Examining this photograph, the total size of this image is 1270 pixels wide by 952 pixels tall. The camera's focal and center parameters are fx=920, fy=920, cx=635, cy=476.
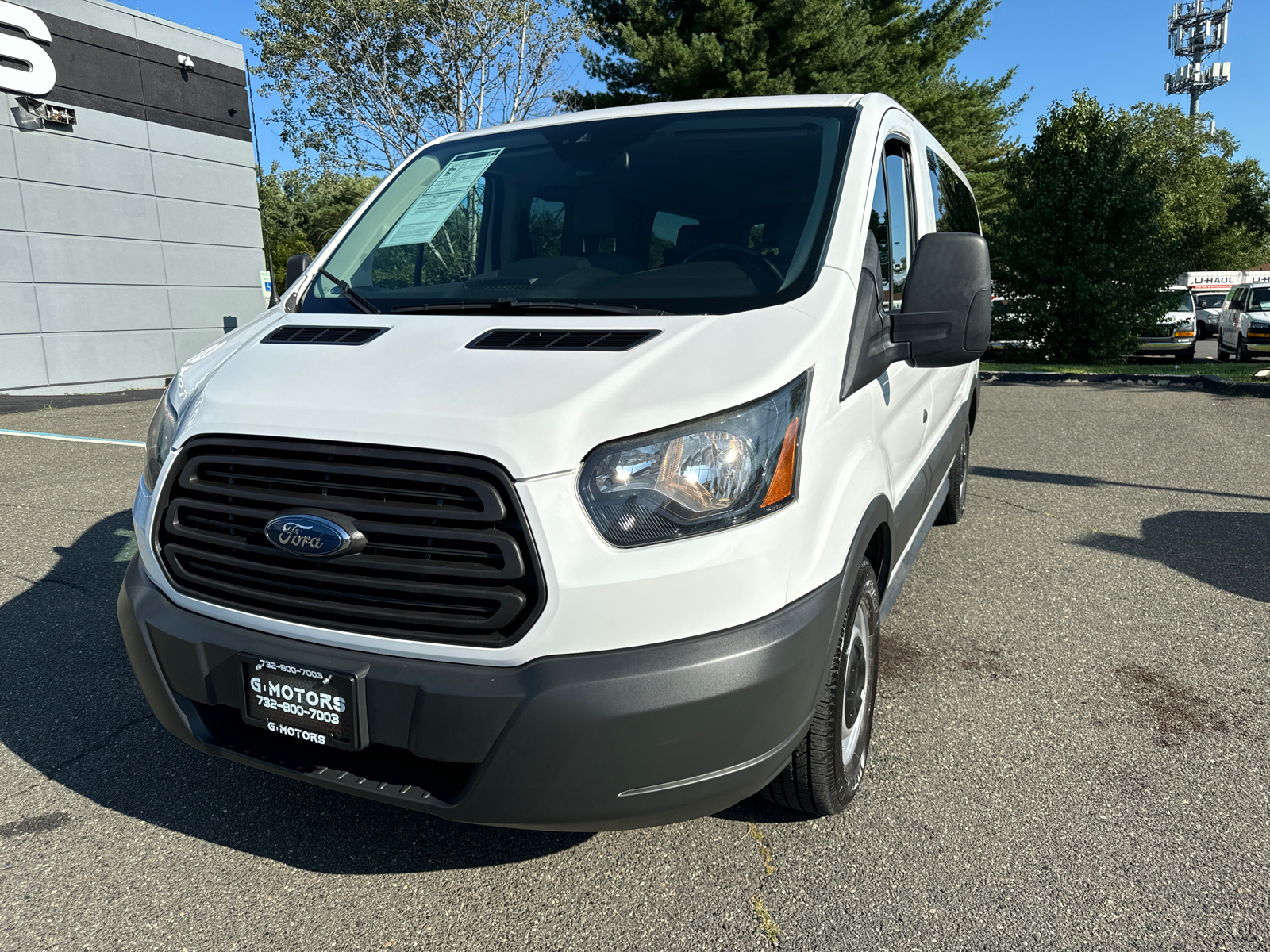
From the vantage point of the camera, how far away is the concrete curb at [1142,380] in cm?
1266

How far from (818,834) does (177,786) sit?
1.92m

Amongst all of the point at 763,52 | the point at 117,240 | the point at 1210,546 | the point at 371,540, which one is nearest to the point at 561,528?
the point at 371,540

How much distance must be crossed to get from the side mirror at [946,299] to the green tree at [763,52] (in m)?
17.0

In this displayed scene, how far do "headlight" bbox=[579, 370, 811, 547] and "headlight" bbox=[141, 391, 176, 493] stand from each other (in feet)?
3.90

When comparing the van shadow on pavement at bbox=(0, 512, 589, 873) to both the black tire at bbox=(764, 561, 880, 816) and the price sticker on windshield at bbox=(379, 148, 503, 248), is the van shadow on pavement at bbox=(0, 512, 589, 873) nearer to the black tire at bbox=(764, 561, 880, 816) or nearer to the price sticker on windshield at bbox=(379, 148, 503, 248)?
the black tire at bbox=(764, 561, 880, 816)

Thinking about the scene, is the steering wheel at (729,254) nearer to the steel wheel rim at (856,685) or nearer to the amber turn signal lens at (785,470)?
the amber turn signal lens at (785,470)

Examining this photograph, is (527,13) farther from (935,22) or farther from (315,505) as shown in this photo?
(315,505)

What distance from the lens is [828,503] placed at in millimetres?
2203

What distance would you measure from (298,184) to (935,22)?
3634cm

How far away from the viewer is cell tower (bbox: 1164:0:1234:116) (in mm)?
83875

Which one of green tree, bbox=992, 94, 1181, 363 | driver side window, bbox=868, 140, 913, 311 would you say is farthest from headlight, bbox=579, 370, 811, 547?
green tree, bbox=992, 94, 1181, 363

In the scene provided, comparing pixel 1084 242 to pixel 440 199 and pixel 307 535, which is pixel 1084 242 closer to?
pixel 440 199

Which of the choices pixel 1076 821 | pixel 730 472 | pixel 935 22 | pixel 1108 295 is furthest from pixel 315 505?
pixel 935 22

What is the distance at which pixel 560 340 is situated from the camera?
224 centimetres
